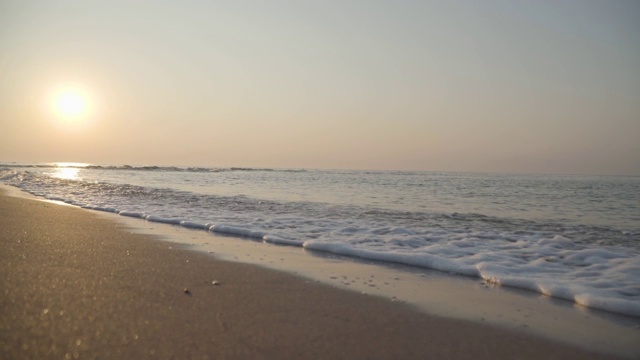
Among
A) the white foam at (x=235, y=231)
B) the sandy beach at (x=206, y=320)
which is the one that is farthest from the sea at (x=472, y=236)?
the sandy beach at (x=206, y=320)

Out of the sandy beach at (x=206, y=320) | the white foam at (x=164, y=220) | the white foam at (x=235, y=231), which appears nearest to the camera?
the sandy beach at (x=206, y=320)

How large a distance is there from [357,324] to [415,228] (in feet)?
19.8

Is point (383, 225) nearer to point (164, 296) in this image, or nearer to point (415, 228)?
point (415, 228)

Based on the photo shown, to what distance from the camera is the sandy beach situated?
8.86 ft

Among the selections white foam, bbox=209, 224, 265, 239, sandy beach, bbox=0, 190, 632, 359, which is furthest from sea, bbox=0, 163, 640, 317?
sandy beach, bbox=0, 190, 632, 359

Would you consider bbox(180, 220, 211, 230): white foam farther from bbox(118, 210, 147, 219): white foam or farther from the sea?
bbox(118, 210, 147, 219): white foam

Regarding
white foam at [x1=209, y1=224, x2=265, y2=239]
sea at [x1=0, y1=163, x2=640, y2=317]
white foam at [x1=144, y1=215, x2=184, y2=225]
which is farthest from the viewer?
white foam at [x1=144, y1=215, x2=184, y2=225]

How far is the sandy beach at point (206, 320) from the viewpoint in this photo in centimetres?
270

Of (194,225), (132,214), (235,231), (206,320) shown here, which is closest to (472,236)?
(235,231)

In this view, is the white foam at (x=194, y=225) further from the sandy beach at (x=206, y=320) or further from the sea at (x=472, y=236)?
the sandy beach at (x=206, y=320)

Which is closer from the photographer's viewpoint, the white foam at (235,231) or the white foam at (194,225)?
the white foam at (235,231)

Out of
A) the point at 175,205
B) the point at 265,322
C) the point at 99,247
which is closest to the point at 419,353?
the point at 265,322

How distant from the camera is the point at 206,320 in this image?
10.5 feet

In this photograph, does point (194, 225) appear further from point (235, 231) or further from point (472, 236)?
point (472, 236)
